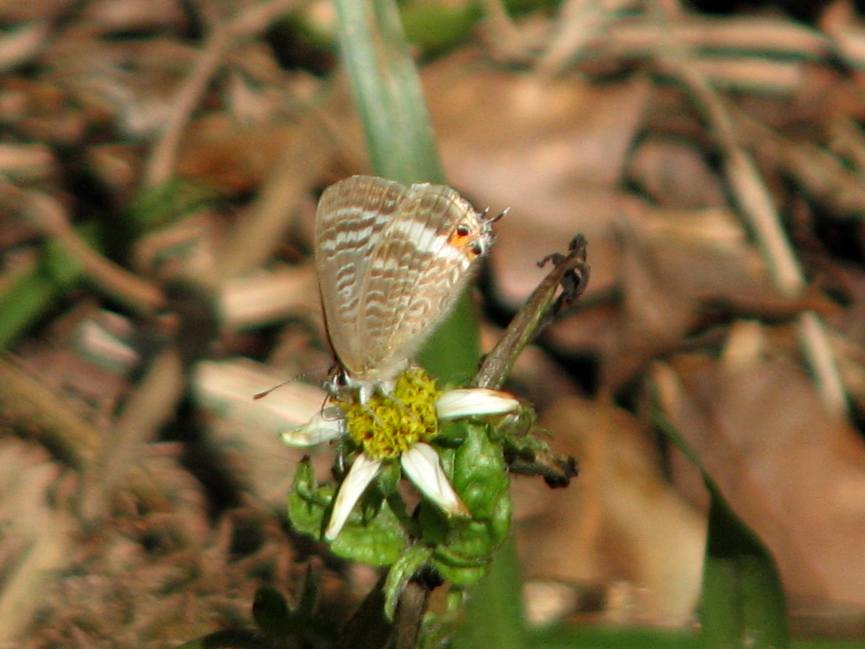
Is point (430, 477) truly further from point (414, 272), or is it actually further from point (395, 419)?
point (414, 272)

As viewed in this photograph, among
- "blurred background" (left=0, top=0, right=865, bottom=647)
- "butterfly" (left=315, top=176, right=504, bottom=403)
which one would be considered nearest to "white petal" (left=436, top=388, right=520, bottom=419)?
"butterfly" (left=315, top=176, right=504, bottom=403)

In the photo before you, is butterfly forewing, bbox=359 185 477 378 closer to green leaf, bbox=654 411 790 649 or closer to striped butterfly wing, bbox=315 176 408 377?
striped butterfly wing, bbox=315 176 408 377

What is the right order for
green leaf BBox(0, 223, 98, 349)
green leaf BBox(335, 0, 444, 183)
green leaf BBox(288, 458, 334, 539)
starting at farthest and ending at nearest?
green leaf BBox(0, 223, 98, 349), green leaf BBox(335, 0, 444, 183), green leaf BBox(288, 458, 334, 539)

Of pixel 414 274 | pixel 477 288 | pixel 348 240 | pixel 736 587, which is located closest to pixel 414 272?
pixel 414 274

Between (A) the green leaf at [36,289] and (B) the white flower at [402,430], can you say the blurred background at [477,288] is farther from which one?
(B) the white flower at [402,430]

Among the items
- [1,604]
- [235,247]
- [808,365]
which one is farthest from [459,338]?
[808,365]

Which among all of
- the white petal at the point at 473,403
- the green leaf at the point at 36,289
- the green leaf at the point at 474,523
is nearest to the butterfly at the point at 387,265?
the white petal at the point at 473,403
